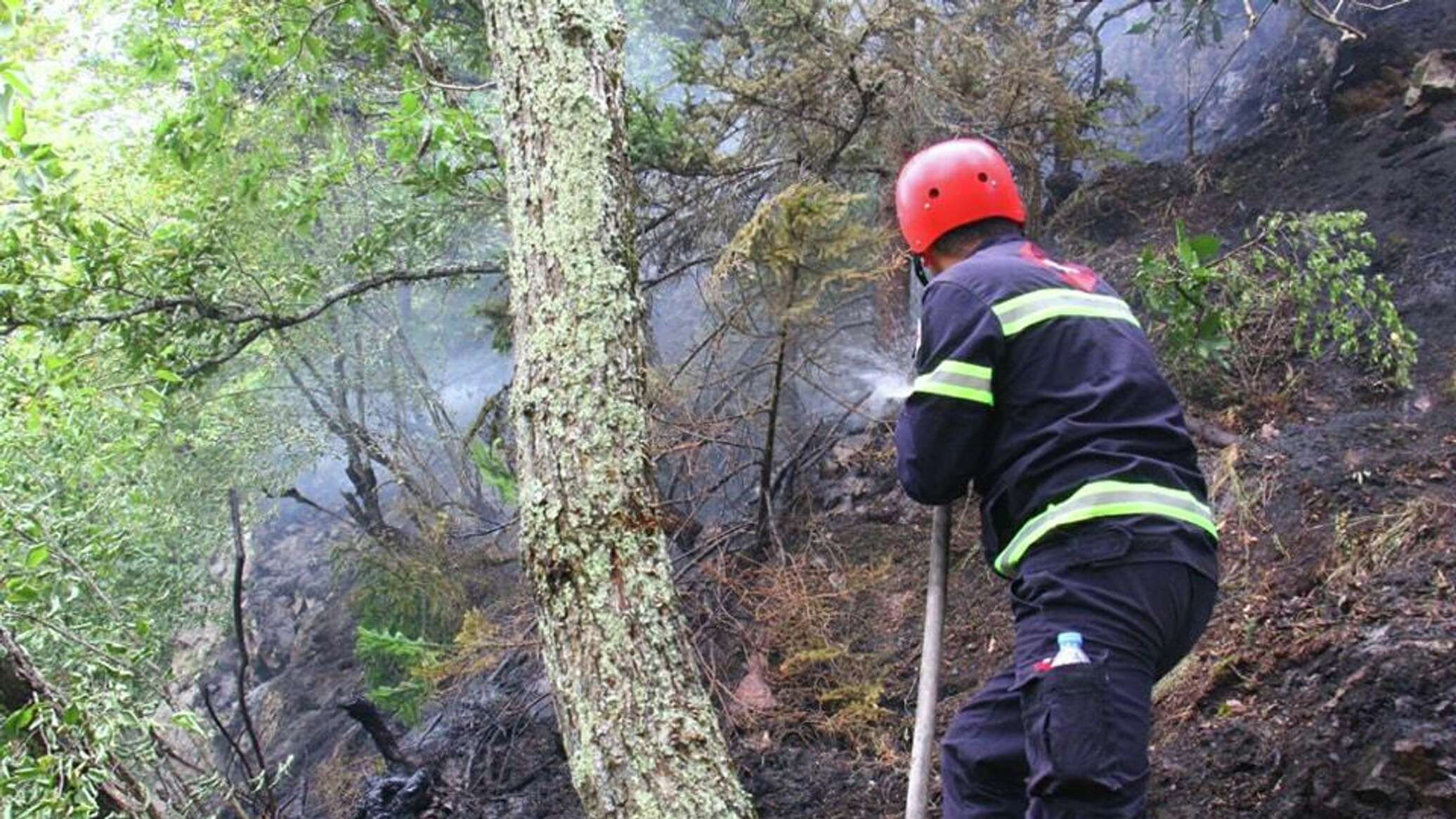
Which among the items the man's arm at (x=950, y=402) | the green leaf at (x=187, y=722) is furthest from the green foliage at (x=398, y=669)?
the man's arm at (x=950, y=402)

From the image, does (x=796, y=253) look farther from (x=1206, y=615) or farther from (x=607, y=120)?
(x=1206, y=615)

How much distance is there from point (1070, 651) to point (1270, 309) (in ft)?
13.7

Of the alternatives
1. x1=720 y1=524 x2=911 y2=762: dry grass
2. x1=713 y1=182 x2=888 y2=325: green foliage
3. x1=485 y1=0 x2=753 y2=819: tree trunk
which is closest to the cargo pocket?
x1=485 y1=0 x2=753 y2=819: tree trunk

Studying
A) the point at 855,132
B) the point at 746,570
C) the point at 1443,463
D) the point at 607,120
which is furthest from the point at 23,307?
the point at 1443,463

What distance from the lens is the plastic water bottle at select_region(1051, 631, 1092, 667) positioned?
7.12 ft

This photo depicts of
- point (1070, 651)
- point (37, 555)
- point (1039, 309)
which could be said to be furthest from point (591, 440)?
point (37, 555)

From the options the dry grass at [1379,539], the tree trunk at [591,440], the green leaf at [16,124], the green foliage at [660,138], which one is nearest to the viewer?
the tree trunk at [591,440]

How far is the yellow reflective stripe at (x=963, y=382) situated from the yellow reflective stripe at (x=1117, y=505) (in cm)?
29

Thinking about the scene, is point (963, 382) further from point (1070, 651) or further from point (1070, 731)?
point (1070, 731)

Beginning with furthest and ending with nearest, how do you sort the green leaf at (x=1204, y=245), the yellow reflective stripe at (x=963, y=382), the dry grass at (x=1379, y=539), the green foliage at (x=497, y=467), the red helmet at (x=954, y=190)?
the green foliage at (x=497, y=467) < the green leaf at (x=1204, y=245) < the dry grass at (x=1379, y=539) < the red helmet at (x=954, y=190) < the yellow reflective stripe at (x=963, y=382)

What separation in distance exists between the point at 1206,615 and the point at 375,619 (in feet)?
26.0

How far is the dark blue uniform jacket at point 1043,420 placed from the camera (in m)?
2.29

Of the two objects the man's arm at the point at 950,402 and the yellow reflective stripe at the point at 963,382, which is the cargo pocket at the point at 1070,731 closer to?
the man's arm at the point at 950,402

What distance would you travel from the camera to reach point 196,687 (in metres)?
10.5
